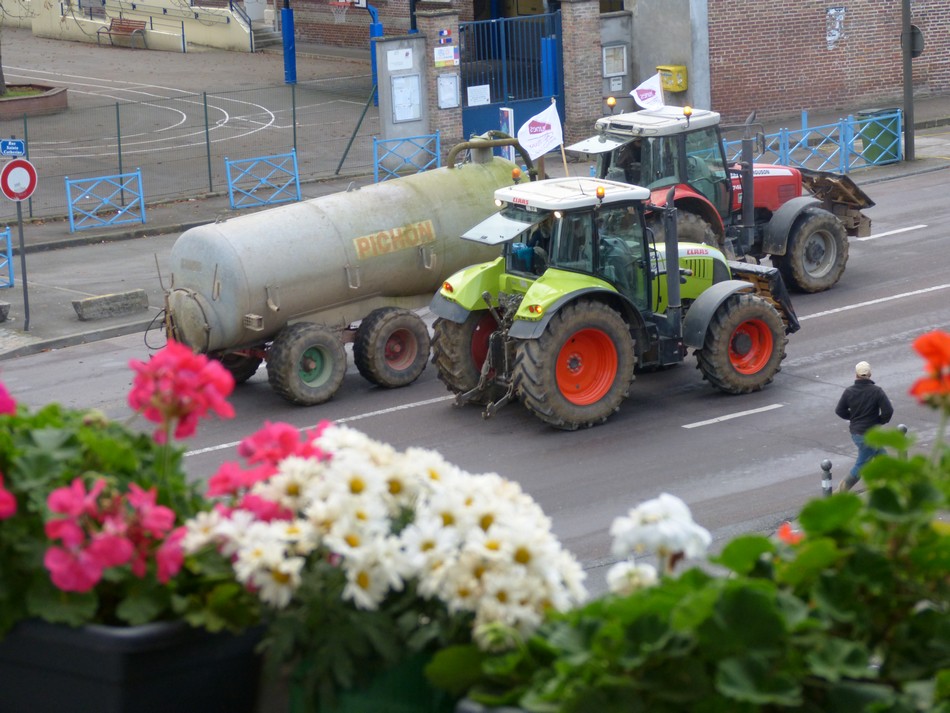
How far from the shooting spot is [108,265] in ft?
72.9

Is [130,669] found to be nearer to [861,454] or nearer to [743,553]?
[743,553]

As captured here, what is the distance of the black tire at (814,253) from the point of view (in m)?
17.9

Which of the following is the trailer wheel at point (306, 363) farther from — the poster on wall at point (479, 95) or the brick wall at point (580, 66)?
the brick wall at point (580, 66)

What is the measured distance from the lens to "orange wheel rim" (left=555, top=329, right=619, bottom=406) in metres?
13.2

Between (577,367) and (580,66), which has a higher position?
(580,66)

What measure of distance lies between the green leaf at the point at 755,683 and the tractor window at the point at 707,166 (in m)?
14.9

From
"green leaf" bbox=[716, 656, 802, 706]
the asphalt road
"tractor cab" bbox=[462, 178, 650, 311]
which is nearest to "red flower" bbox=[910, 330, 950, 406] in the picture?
"green leaf" bbox=[716, 656, 802, 706]

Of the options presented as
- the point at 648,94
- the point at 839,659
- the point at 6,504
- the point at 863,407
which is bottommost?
the point at 863,407

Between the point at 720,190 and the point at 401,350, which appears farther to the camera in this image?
the point at 720,190

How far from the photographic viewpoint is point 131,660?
3.31 meters

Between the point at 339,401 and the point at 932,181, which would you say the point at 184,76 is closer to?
the point at 932,181

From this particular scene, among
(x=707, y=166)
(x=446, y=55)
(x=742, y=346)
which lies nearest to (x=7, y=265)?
(x=446, y=55)

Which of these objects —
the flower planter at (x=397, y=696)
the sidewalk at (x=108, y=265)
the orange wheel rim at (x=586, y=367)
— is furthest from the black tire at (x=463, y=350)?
the flower planter at (x=397, y=696)

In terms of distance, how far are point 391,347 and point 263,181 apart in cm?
1205
